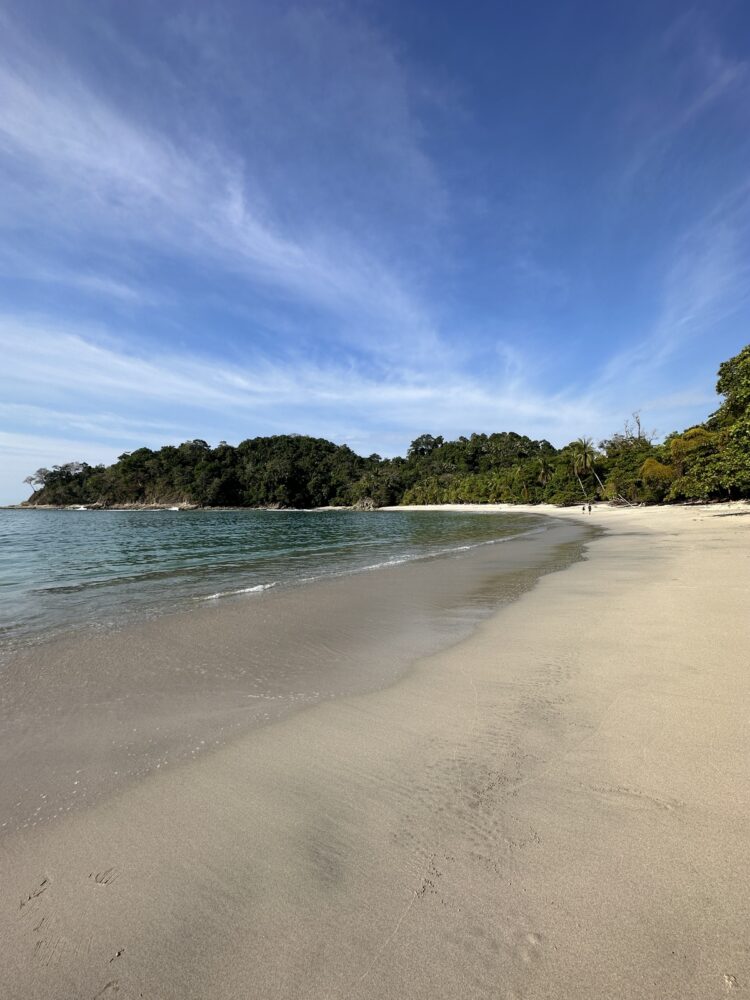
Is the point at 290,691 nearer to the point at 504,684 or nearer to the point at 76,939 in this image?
the point at 504,684

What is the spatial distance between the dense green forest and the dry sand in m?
54.2

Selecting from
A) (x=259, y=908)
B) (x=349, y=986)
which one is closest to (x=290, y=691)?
(x=259, y=908)

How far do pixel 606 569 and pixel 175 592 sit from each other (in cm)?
1159

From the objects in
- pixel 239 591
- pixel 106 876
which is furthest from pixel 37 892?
pixel 239 591

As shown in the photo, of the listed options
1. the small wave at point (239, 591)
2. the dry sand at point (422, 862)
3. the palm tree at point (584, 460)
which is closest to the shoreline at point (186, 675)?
the small wave at point (239, 591)

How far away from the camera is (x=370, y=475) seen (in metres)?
140

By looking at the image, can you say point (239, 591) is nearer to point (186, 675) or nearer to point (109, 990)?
point (186, 675)

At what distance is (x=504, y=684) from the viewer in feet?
16.5

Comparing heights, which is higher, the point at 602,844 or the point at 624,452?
the point at 624,452

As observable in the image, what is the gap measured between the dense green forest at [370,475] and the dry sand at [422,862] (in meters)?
54.2

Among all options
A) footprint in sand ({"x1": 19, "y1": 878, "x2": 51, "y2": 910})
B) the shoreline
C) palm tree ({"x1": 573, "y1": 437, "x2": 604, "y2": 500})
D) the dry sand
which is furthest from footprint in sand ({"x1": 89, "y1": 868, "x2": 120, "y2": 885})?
palm tree ({"x1": 573, "y1": 437, "x2": 604, "y2": 500})

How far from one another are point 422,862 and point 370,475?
137602mm

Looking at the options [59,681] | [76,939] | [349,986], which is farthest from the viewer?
[59,681]

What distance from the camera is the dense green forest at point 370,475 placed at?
73812 mm
